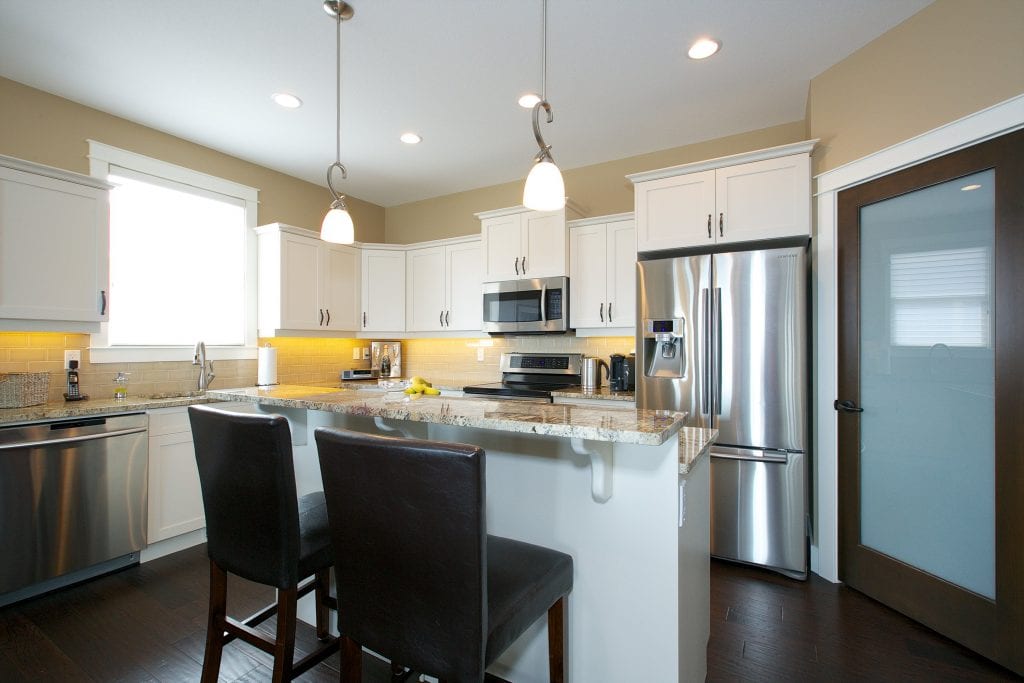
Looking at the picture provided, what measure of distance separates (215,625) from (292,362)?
3059mm

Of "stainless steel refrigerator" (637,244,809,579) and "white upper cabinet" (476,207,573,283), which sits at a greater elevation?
"white upper cabinet" (476,207,573,283)

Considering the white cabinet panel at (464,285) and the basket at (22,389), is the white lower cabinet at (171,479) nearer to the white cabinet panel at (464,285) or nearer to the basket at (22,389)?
the basket at (22,389)

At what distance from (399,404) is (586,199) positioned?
3151 mm

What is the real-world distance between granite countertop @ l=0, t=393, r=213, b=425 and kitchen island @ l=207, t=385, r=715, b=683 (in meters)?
1.70

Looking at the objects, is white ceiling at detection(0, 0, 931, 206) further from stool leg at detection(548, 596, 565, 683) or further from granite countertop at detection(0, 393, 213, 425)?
stool leg at detection(548, 596, 565, 683)

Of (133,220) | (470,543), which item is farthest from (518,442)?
(133,220)

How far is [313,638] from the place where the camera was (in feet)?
6.72

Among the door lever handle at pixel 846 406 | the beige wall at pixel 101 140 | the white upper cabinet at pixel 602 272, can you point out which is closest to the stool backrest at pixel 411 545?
the door lever handle at pixel 846 406

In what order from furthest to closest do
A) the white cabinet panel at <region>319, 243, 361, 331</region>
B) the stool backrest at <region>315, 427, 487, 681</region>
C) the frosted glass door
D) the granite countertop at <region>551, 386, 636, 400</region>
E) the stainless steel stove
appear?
1. the white cabinet panel at <region>319, 243, 361, 331</region>
2. the stainless steel stove
3. the granite countertop at <region>551, 386, 636, 400</region>
4. the frosted glass door
5. the stool backrest at <region>315, 427, 487, 681</region>

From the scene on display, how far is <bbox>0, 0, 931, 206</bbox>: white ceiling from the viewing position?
220 cm

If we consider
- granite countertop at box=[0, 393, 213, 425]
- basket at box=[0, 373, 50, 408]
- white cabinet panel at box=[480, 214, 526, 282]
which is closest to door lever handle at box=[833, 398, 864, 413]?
white cabinet panel at box=[480, 214, 526, 282]

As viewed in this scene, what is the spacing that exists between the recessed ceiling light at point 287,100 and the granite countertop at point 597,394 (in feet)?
8.52

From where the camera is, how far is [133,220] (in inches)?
130

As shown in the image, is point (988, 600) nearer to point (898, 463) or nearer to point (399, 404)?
point (898, 463)
